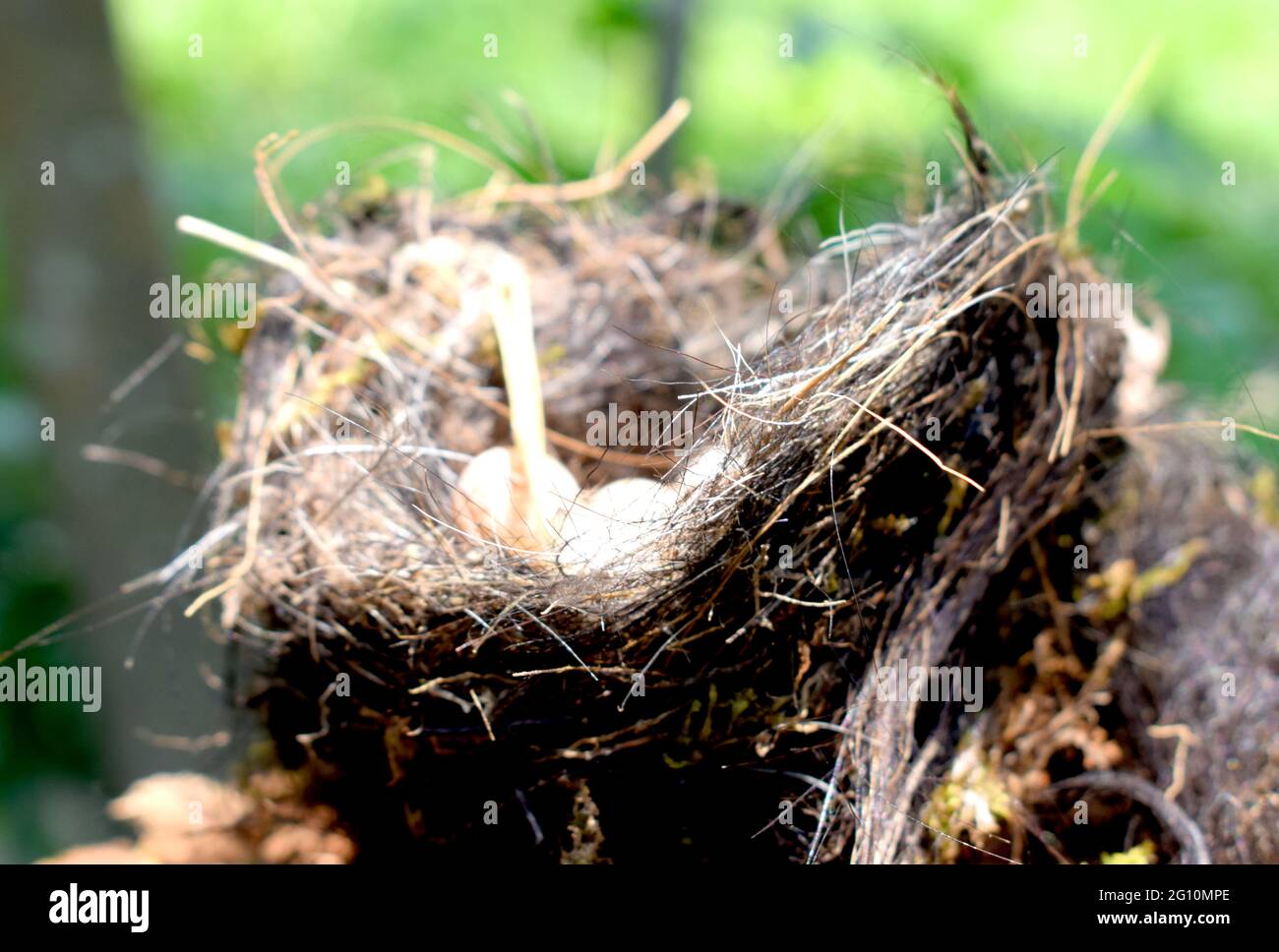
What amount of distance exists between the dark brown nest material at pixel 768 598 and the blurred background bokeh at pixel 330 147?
0.95ft

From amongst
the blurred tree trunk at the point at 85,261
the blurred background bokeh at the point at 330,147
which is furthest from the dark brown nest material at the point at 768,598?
the blurred tree trunk at the point at 85,261

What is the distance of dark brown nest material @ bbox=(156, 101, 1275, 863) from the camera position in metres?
0.64

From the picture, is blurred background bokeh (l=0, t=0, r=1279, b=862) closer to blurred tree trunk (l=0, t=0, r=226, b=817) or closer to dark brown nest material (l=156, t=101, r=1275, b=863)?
blurred tree trunk (l=0, t=0, r=226, b=817)

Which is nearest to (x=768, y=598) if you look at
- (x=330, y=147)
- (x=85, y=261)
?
(x=85, y=261)

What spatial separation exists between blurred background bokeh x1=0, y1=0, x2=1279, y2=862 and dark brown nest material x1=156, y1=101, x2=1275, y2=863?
0.95 ft

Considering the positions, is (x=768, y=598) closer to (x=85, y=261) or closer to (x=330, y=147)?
(x=85, y=261)

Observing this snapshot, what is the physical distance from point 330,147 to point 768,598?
2.80m

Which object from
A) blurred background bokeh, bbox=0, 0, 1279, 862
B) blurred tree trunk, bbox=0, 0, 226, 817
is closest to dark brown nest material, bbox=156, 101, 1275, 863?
blurred background bokeh, bbox=0, 0, 1279, 862

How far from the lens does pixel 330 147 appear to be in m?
3.04

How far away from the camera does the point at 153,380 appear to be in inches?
76.2
